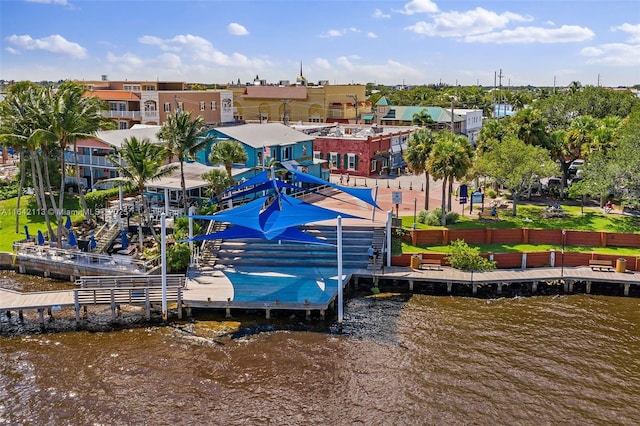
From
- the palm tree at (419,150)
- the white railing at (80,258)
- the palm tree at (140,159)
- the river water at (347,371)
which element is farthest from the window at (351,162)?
the river water at (347,371)

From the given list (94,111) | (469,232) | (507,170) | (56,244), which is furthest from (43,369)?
(507,170)

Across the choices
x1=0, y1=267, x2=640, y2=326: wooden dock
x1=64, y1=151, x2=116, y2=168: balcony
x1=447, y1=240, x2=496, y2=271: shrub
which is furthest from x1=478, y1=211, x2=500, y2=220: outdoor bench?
x1=64, y1=151, x2=116, y2=168: balcony

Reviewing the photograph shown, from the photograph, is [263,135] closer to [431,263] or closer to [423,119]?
[431,263]

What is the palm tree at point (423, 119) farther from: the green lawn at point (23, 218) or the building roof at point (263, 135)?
the green lawn at point (23, 218)

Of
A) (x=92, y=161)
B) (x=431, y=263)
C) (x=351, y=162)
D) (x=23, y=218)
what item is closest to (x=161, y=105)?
(x=92, y=161)

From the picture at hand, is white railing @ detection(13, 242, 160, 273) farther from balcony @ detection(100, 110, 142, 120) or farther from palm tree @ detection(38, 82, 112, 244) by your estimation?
balcony @ detection(100, 110, 142, 120)
